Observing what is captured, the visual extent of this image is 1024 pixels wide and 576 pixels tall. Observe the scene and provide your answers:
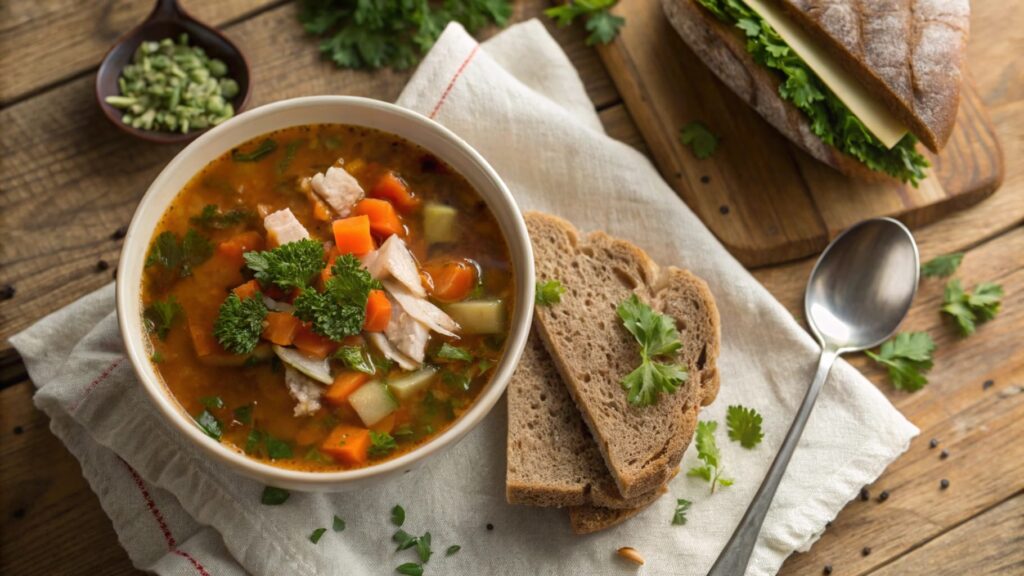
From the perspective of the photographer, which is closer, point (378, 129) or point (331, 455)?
point (331, 455)

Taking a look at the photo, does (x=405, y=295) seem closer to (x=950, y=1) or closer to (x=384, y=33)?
(x=384, y=33)

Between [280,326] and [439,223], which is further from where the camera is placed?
[439,223]

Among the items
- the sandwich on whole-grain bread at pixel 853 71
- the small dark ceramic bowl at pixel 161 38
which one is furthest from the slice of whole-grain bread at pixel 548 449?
the small dark ceramic bowl at pixel 161 38

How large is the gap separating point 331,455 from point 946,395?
104 inches

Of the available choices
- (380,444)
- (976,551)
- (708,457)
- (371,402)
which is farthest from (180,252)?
(976,551)

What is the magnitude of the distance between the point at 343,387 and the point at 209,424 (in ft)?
1.50

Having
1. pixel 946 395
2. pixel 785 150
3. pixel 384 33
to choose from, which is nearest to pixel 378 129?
pixel 384 33

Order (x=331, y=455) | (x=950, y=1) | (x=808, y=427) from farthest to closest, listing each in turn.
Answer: (x=950, y=1) < (x=808, y=427) < (x=331, y=455)

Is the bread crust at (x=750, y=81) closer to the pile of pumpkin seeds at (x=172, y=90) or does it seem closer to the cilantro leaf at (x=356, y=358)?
the pile of pumpkin seeds at (x=172, y=90)

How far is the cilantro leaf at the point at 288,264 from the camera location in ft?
9.61

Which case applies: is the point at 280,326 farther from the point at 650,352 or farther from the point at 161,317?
the point at 650,352

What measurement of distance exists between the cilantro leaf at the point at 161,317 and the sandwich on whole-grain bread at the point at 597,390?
1.27m

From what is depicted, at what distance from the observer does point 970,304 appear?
3.94 metres

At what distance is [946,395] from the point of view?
3.90 meters
